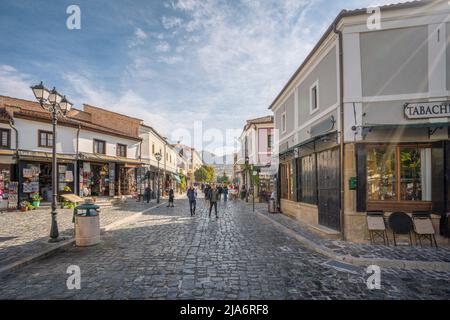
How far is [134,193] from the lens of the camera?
2597 cm

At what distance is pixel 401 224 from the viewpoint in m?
7.66

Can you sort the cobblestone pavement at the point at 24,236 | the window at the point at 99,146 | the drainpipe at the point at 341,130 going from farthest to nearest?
the window at the point at 99,146 < the drainpipe at the point at 341,130 < the cobblestone pavement at the point at 24,236

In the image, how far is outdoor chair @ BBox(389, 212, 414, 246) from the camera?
25.0ft

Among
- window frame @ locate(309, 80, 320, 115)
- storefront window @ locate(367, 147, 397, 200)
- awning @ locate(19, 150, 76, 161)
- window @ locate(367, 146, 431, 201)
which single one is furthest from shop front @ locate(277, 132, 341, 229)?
awning @ locate(19, 150, 76, 161)

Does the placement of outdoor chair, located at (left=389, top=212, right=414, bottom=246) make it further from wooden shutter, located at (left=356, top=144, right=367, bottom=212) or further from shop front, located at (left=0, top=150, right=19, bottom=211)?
shop front, located at (left=0, top=150, right=19, bottom=211)

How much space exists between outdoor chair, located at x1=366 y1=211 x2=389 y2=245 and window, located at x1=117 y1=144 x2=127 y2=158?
21235mm

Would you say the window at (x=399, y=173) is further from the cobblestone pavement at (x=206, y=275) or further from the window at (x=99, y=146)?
the window at (x=99, y=146)

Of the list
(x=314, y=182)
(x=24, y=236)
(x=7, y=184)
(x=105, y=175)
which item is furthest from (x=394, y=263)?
(x=105, y=175)

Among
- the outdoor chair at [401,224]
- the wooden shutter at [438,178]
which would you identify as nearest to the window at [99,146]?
the outdoor chair at [401,224]

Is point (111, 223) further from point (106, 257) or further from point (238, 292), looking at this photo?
point (238, 292)

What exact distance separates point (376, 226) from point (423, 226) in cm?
121

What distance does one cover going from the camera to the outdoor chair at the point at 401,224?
7.62 metres

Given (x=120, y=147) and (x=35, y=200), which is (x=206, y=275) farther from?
(x=120, y=147)

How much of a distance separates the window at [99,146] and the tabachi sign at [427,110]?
20992 millimetres
